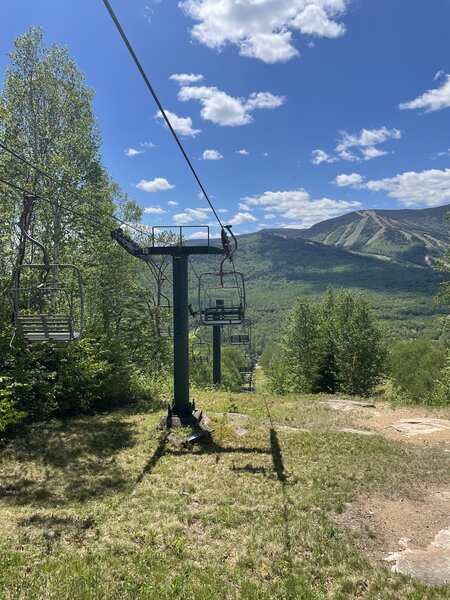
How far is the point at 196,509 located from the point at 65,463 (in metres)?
4.96

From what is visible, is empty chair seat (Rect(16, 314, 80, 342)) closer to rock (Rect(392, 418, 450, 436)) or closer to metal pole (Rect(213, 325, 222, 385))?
rock (Rect(392, 418, 450, 436))

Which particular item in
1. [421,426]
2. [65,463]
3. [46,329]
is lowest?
[421,426]

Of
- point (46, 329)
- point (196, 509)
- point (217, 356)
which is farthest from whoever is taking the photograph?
point (217, 356)

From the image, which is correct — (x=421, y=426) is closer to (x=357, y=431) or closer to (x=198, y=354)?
(x=357, y=431)

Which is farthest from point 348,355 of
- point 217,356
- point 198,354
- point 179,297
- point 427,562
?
point 427,562

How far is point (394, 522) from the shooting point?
8.47m

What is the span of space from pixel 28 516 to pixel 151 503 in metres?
2.52

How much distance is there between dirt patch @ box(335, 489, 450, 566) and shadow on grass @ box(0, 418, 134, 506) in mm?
5657

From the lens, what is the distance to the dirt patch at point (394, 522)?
7.60 meters

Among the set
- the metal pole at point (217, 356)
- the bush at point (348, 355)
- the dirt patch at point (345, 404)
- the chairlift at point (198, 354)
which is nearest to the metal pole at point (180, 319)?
the dirt patch at point (345, 404)

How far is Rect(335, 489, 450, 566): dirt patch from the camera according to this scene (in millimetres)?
7598

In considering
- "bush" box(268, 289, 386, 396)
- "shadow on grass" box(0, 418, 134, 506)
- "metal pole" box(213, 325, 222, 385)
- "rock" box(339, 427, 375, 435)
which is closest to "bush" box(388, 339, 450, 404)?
"bush" box(268, 289, 386, 396)

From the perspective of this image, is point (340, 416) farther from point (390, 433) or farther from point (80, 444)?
point (80, 444)

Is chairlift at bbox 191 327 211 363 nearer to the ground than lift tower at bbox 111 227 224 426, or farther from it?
nearer to the ground
